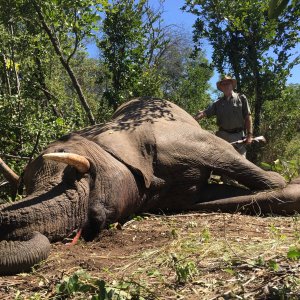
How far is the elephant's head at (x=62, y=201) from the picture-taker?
410 cm

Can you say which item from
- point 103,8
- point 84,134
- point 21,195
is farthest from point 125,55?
point 21,195

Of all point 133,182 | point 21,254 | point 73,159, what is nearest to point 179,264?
point 21,254

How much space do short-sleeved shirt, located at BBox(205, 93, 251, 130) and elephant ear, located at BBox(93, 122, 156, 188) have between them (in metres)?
2.18

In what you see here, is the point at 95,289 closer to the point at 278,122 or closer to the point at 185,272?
the point at 185,272

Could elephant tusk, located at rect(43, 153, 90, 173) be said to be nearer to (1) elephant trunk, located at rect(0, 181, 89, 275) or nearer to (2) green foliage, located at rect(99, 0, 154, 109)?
(1) elephant trunk, located at rect(0, 181, 89, 275)

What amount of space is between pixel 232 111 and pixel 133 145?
268 cm

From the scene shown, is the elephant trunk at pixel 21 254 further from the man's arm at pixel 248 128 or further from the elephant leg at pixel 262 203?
the man's arm at pixel 248 128

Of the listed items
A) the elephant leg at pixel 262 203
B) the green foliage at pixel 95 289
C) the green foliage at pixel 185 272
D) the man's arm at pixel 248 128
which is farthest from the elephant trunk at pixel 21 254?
the man's arm at pixel 248 128

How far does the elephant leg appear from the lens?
6441 mm

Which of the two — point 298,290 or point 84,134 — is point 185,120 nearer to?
point 84,134

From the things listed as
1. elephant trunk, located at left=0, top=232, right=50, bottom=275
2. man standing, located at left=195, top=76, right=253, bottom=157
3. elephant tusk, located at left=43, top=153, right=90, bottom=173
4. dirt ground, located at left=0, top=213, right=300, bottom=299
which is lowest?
dirt ground, located at left=0, top=213, right=300, bottom=299

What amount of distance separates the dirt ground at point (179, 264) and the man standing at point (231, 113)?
299 centimetres

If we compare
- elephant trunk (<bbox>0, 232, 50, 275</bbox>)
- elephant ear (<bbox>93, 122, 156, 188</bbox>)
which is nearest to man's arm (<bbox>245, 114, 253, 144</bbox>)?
elephant ear (<bbox>93, 122, 156, 188</bbox>)

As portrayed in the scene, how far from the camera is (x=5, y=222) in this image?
4.21 m
